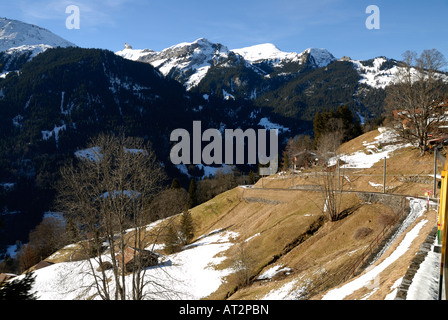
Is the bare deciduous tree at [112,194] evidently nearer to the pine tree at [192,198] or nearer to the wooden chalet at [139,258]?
the wooden chalet at [139,258]

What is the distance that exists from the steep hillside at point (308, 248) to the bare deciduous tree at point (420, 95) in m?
4.70

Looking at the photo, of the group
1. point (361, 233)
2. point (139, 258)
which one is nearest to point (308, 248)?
point (361, 233)

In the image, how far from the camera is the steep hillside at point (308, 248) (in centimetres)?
1602

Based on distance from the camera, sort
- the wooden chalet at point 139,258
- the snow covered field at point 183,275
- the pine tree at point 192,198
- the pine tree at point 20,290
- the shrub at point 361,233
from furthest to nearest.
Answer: the pine tree at point 192,198 → the snow covered field at point 183,275 → the shrub at point 361,233 → the wooden chalet at point 139,258 → the pine tree at point 20,290

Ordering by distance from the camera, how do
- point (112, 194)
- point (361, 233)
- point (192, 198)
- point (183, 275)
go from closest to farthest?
point (112, 194) → point (361, 233) → point (183, 275) → point (192, 198)

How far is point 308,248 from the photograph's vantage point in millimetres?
30547

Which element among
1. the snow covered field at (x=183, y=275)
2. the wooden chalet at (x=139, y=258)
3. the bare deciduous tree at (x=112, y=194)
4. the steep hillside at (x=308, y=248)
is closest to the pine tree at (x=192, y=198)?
the steep hillside at (x=308, y=248)

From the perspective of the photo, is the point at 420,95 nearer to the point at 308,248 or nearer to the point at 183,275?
the point at 308,248

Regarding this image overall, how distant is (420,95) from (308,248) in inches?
1211

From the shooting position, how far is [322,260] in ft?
84.5

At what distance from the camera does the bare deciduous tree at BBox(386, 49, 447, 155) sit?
41.0 meters

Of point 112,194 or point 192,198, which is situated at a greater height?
point 112,194

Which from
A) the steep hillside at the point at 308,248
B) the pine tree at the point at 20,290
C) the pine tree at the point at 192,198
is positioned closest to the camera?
the pine tree at the point at 20,290

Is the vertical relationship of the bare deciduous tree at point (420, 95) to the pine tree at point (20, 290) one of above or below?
above
